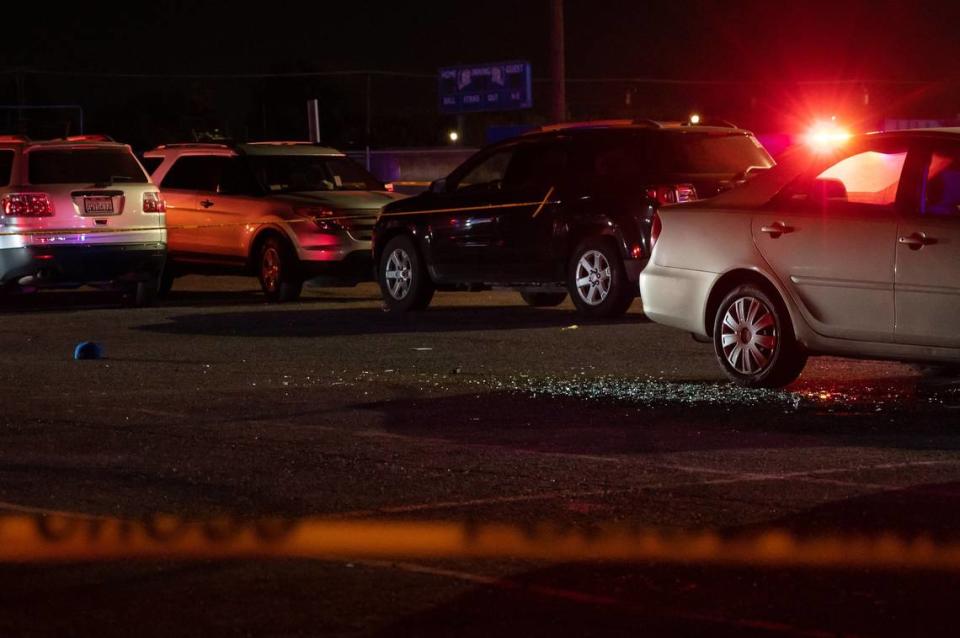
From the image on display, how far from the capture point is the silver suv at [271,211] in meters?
19.5

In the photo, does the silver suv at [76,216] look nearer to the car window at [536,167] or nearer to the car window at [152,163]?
the car window at [152,163]

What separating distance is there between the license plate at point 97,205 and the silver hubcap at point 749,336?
8712 millimetres

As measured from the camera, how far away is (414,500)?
7684 millimetres

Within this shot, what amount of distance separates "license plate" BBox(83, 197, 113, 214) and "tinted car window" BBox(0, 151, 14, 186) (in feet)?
3.01

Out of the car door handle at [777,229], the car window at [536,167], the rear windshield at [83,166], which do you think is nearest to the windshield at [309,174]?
the rear windshield at [83,166]

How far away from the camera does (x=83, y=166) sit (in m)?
18.7

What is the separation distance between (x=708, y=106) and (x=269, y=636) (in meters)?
87.8

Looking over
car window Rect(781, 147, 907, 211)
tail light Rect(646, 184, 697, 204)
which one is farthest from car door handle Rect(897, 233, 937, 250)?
tail light Rect(646, 184, 697, 204)

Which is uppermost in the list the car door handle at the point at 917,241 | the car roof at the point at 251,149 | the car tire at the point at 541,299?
the car roof at the point at 251,149

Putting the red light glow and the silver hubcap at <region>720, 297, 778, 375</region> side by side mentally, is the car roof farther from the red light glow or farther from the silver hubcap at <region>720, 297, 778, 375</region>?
the red light glow

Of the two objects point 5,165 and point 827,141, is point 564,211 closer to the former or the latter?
point 827,141

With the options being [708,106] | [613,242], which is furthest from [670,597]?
[708,106]

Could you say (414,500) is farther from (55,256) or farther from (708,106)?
(708,106)

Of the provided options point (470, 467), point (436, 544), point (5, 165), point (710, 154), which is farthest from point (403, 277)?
point (436, 544)
